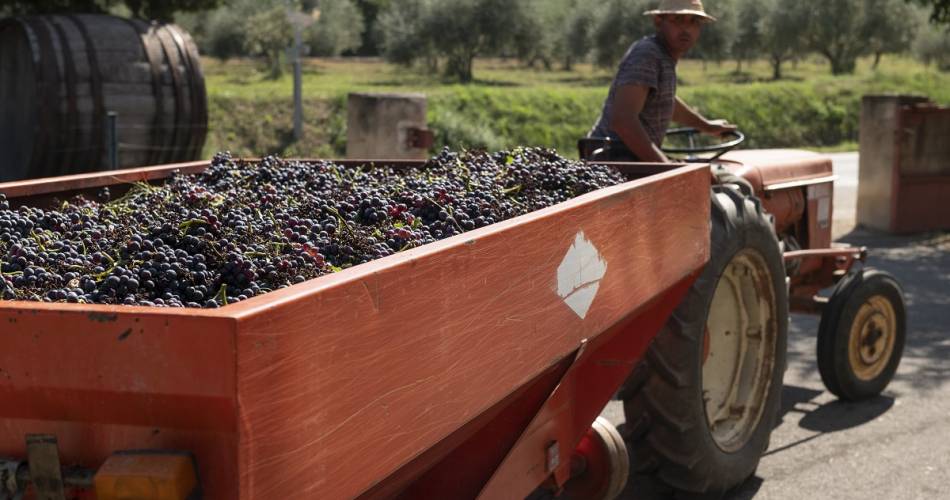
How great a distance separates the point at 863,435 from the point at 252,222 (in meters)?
3.28

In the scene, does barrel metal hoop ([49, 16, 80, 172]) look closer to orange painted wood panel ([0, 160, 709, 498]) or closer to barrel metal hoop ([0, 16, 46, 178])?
barrel metal hoop ([0, 16, 46, 178])

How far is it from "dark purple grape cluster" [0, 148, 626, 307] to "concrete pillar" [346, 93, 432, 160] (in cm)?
578

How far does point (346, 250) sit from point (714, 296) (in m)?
2.03

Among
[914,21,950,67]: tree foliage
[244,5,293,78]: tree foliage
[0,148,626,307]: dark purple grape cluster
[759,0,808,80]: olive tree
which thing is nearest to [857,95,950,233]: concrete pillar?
[0,148,626,307]: dark purple grape cluster

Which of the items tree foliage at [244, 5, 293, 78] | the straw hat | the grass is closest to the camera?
the straw hat

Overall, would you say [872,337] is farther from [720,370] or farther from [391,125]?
[391,125]

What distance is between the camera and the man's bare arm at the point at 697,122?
17.4 feet

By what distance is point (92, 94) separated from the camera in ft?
29.3

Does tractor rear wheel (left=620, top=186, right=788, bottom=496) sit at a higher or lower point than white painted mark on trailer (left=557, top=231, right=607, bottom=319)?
lower

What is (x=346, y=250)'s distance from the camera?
2.46 meters

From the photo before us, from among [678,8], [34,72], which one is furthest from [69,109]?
[678,8]

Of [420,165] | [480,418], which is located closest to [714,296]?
[420,165]

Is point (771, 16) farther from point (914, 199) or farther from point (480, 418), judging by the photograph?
point (480, 418)

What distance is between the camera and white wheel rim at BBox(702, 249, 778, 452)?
424 centimetres
